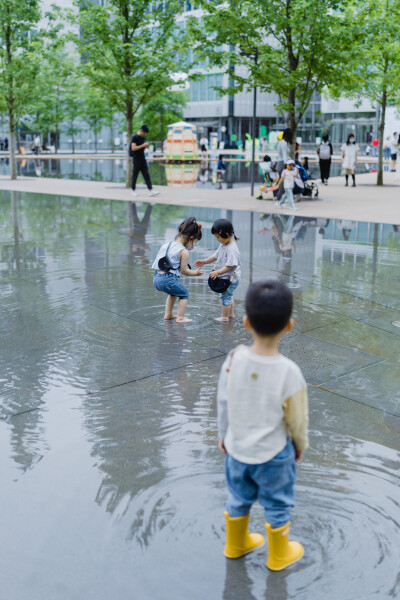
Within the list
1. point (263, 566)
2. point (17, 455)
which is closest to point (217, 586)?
point (263, 566)

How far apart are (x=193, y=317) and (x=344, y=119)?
65.1 metres

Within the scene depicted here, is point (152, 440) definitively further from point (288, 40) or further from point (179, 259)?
point (288, 40)

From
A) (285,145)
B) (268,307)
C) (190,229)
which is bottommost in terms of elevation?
(190,229)

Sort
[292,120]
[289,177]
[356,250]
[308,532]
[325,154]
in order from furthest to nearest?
[325,154]
[292,120]
[289,177]
[356,250]
[308,532]

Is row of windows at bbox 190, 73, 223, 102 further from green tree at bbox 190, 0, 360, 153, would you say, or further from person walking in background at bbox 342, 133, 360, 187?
green tree at bbox 190, 0, 360, 153

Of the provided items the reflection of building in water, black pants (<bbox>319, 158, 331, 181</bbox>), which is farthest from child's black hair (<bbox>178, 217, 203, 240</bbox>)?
black pants (<bbox>319, 158, 331, 181</bbox>)

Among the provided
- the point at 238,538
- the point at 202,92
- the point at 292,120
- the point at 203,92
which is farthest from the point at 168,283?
the point at 202,92

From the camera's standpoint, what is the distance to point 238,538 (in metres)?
3.16

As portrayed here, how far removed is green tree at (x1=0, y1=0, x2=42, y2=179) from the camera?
24.2 meters

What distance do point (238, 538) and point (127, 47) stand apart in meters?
20.9

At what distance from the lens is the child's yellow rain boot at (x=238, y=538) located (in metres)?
3.11

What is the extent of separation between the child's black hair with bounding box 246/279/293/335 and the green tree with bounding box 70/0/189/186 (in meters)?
19.8

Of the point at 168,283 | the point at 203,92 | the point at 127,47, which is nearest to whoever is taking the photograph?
the point at 168,283

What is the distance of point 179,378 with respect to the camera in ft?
18.0
